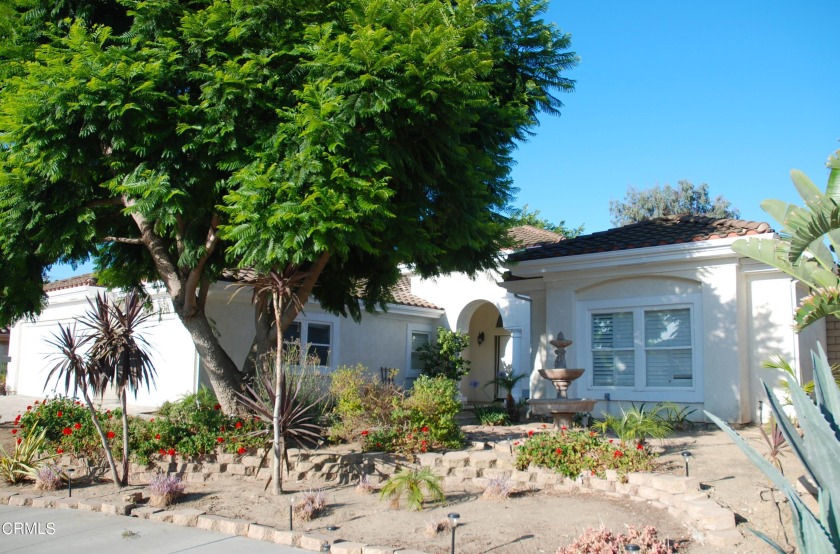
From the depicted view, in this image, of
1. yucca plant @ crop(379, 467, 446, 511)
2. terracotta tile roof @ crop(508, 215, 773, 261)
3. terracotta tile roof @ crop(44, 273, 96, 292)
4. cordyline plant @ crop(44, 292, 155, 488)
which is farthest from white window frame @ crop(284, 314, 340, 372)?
yucca plant @ crop(379, 467, 446, 511)

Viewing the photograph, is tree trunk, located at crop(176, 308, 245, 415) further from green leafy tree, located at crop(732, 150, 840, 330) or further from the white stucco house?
green leafy tree, located at crop(732, 150, 840, 330)

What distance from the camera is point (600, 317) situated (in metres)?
14.7

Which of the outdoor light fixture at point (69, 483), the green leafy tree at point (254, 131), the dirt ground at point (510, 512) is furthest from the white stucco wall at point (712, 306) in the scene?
the outdoor light fixture at point (69, 483)

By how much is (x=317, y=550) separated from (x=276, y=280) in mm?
3586

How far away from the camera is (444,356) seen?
68.1 feet

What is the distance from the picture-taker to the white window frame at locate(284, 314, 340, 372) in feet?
59.8

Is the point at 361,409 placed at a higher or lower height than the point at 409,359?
lower

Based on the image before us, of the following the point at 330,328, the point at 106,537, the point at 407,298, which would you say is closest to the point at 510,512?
the point at 106,537

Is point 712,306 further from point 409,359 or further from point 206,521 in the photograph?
point 409,359

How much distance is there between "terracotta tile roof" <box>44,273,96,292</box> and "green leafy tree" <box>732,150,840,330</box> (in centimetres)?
1567

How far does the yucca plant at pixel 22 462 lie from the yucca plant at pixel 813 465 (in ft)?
34.5

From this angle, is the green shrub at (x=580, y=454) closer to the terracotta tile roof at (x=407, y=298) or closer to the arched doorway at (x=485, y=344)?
the terracotta tile roof at (x=407, y=298)

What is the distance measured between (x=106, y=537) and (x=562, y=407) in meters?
7.01

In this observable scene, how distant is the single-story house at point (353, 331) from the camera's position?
1648 centimetres
